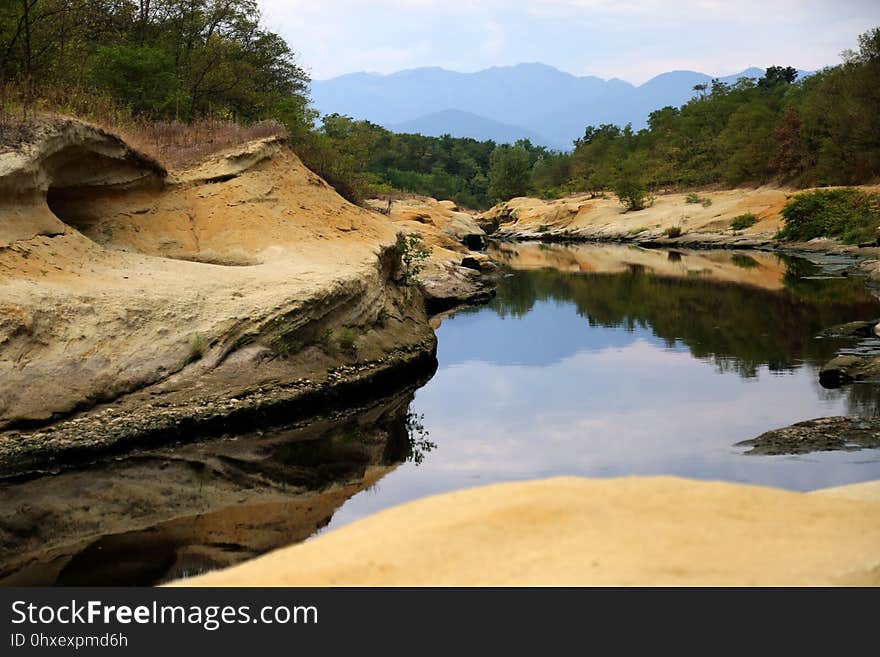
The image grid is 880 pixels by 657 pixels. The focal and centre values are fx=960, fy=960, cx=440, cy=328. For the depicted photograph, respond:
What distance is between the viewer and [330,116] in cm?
5459

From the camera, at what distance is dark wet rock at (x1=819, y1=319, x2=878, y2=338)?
64.4 ft

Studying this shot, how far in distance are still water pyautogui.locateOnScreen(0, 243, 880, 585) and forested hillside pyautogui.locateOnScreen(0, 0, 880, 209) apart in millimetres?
6670

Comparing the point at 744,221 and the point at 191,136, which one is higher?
the point at 191,136

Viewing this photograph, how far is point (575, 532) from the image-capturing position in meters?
5.49

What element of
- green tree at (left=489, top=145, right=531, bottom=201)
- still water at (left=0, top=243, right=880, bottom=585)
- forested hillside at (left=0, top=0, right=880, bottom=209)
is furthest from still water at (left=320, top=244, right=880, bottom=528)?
green tree at (left=489, top=145, right=531, bottom=201)

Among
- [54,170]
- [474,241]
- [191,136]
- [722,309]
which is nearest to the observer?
[54,170]

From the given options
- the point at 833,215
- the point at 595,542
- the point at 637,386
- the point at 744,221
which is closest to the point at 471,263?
the point at 833,215

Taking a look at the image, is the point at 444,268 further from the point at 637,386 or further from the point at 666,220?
the point at 666,220

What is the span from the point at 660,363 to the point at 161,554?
12239mm

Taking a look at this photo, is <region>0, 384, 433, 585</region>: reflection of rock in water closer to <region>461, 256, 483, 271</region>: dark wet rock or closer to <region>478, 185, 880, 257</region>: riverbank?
<region>461, 256, 483, 271</region>: dark wet rock

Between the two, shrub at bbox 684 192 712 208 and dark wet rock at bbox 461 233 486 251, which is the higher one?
shrub at bbox 684 192 712 208

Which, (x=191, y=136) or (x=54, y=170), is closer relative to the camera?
(x=54, y=170)

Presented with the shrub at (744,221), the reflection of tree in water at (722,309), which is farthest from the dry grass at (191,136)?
the shrub at (744,221)

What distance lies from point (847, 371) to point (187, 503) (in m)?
10.6
